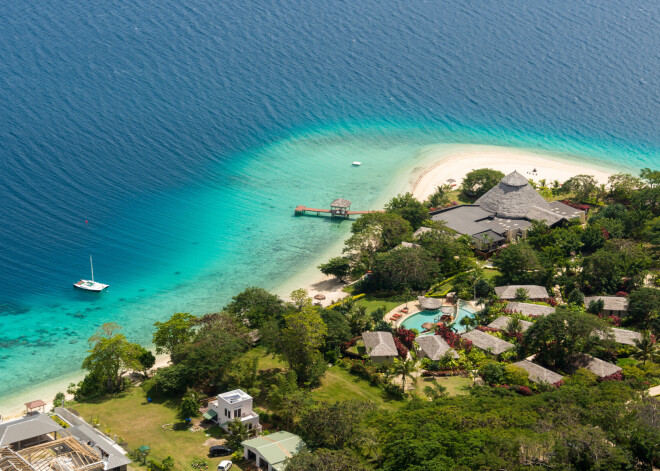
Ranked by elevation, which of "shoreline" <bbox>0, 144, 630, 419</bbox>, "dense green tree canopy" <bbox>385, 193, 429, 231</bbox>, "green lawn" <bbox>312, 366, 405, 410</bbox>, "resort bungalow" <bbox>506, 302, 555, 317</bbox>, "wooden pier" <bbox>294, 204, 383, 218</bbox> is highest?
"shoreline" <bbox>0, 144, 630, 419</bbox>

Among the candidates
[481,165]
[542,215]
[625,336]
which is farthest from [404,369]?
[481,165]

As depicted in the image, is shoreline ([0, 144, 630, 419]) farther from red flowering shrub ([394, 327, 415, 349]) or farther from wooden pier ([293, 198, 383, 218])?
red flowering shrub ([394, 327, 415, 349])

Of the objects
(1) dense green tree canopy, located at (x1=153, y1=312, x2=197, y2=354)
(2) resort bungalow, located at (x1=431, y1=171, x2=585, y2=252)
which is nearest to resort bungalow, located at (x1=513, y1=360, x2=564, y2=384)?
(2) resort bungalow, located at (x1=431, y1=171, x2=585, y2=252)

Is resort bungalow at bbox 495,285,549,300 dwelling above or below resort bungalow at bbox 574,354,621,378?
above

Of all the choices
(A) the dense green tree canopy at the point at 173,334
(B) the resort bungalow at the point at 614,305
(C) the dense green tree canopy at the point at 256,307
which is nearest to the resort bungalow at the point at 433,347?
(C) the dense green tree canopy at the point at 256,307

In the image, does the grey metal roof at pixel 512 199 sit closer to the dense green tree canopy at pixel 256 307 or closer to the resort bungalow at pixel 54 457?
the dense green tree canopy at pixel 256 307

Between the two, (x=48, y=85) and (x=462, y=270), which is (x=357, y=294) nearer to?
(x=462, y=270)

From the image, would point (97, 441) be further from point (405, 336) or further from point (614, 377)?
point (614, 377)
